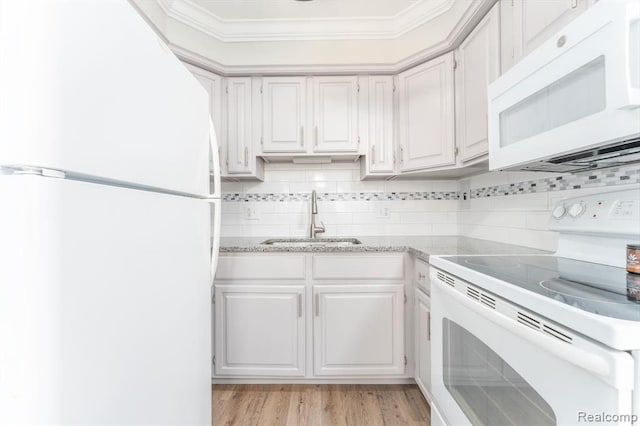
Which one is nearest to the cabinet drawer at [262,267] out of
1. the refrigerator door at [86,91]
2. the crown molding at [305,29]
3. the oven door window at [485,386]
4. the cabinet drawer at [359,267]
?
the cabinet drawer at [359,267]

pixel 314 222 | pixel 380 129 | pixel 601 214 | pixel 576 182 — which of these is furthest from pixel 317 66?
pixel 601 214

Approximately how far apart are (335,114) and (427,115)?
0.62 m

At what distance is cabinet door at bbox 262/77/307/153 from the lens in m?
2.12

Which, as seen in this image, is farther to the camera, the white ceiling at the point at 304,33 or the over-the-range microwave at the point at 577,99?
the white ceiling at the point at 304,33

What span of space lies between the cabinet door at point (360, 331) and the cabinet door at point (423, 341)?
10 cm

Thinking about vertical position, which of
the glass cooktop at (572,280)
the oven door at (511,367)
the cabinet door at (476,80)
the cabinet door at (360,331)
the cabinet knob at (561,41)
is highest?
the cabinet door at (476,80)

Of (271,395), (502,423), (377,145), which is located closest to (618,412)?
(502,423)

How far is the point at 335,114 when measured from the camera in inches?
84.1

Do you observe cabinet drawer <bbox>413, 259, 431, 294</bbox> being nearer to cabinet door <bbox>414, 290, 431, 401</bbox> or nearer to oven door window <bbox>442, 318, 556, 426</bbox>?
cabinet door <bbox>414, 290, 431, 401</bbox>

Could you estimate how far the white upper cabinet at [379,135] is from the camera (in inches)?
83.9

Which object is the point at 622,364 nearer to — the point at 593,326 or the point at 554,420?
the point at 593,326

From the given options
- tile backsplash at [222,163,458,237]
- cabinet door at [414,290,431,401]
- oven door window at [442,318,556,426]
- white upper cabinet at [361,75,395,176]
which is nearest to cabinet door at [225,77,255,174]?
tile backsplash at [222,163,458,237]

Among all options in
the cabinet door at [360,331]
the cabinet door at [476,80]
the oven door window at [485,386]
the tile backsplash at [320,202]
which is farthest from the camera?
the tile backsplash at [320,202]

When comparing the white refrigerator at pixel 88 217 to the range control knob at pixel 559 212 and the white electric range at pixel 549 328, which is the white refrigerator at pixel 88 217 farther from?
the range control knob at pixel 559 212
